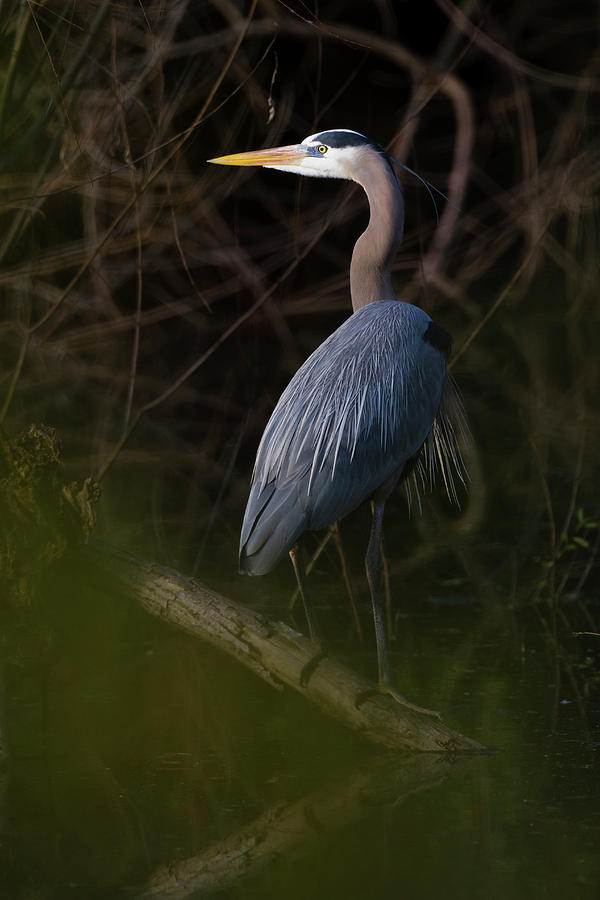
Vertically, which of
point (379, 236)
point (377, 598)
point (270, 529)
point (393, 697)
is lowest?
point (393, 697)

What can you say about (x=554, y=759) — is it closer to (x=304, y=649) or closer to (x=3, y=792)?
(x=304, y=649)

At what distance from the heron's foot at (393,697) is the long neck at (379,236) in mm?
1599

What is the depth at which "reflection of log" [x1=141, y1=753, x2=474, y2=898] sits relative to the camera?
2.94 metres

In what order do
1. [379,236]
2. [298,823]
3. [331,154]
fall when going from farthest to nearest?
[331,154], [379,236], [298,823]

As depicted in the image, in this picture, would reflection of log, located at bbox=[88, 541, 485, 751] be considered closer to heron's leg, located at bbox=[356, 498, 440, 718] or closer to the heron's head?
heron's leg, located at bbox=[356, 498, 440, 718]

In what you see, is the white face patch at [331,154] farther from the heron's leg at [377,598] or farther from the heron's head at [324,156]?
the heron's leg at [377,598]

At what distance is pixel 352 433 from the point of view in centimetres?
402

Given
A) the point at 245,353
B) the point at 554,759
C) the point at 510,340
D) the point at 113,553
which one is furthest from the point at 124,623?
the point at 510,340

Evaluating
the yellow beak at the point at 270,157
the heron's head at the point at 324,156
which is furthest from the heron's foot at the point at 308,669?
the yellow beak at the point at 270,157

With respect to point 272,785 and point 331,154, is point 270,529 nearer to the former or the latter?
point 272,785

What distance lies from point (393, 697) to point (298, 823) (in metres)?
0.57

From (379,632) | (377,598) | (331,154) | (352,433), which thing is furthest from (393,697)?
(331,154)

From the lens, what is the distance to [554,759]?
11.7 ft

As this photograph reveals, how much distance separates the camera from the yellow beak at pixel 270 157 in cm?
486
